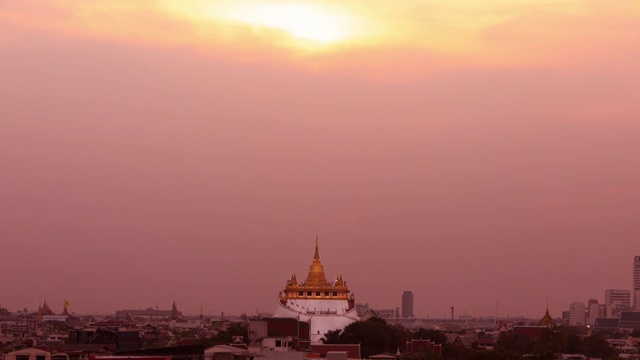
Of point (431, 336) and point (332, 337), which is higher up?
point (431, 336)

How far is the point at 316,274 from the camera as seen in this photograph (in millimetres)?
164125

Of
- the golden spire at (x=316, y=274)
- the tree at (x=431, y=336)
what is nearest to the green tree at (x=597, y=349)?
the tree at (x=431, y=336)

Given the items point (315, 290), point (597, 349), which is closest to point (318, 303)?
point (315, 290)

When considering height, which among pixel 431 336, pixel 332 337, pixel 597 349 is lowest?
pixel 597 349

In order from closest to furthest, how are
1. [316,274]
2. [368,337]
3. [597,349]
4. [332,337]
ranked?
1. [368,337]
2. [332,337]
3. [316,274]
4. [597,349]

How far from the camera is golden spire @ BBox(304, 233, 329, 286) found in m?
162

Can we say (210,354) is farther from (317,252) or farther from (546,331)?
(546,331)

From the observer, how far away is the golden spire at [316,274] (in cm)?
16225

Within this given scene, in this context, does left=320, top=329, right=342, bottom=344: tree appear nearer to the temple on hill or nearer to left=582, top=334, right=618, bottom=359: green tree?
the temple on hill

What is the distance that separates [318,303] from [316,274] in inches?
155

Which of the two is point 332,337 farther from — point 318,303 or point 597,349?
point 597,349

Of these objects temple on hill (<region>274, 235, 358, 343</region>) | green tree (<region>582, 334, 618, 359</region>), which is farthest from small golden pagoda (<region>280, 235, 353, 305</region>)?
green tree (<region>582, 334, 618, 359</region>)

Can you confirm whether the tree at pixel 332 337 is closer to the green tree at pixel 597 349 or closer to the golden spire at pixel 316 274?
the golden spire at pixel 316 274

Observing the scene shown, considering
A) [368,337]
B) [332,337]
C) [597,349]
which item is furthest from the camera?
[597,349]
